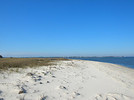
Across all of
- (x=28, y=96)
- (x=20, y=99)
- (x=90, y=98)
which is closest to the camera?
(x=20, y=99)

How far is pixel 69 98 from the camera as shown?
332 cm

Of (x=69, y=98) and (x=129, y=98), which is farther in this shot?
(x=129, y=98)

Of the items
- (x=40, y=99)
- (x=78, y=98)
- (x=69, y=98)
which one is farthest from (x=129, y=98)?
(x=40, y=99)

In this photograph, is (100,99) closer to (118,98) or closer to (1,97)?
(118,98)

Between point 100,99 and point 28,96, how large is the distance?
8.07ft

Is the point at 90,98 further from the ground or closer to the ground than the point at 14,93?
closer to the ground

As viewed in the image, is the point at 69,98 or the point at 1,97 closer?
the point at 1,97

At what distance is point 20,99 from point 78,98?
1.87m

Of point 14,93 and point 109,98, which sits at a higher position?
point 14,93

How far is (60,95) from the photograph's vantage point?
139 inches

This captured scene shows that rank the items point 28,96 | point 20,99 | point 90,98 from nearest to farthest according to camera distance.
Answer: point 20,99 < point 28,96 < point 90,98

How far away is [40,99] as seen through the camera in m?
3.08

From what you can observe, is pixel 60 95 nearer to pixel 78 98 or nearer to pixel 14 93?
pixel 78 98

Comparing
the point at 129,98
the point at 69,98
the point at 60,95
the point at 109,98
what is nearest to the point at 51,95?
the point at 60,95
